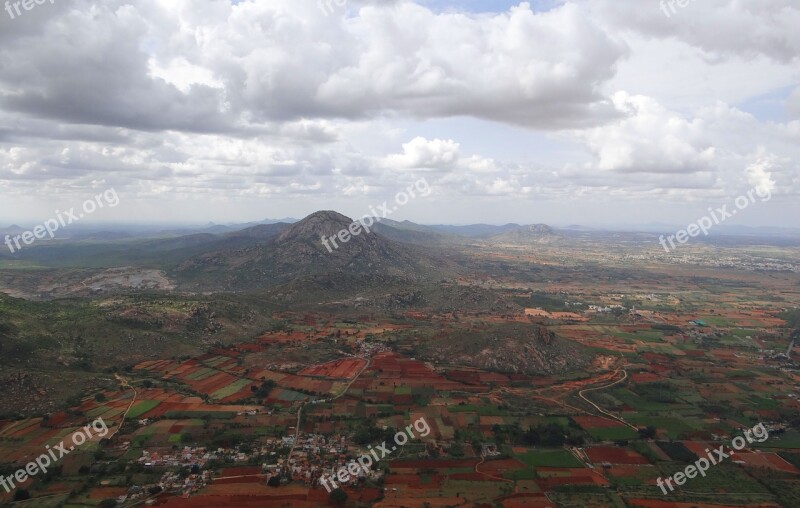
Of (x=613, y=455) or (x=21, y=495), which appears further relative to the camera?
(x=613, y=455)

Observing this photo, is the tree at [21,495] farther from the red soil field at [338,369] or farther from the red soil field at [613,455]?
the red soil field at [613,455]

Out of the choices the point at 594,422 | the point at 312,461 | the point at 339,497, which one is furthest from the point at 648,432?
the point at 312,461

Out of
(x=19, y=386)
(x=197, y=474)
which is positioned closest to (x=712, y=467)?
(x=197, y=474)

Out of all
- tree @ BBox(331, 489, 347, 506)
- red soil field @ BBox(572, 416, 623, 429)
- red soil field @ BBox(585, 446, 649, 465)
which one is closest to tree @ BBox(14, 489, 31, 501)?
tree @ BBox(331, 489, 347, 506)

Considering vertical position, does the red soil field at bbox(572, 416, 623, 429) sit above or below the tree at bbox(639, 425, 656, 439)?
above

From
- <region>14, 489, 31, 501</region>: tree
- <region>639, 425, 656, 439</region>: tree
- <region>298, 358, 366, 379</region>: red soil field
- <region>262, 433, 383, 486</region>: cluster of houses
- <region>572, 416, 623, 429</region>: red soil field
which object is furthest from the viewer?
<region>298, 358, 366, 379</region>: red soil field

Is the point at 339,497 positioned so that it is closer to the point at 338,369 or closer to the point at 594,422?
the point at 594,422

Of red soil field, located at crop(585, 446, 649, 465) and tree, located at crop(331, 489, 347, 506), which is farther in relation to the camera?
red soil field, located at crop(585, 446, 649, 465)

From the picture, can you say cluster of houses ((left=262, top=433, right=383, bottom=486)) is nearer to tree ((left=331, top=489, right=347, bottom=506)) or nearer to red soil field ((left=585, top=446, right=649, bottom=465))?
tree ((left=331, top=489, right=347, bottom=506))
